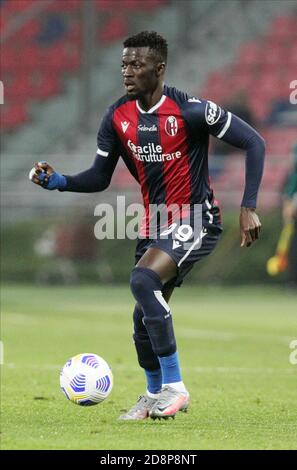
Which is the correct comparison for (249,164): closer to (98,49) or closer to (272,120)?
(272,120)

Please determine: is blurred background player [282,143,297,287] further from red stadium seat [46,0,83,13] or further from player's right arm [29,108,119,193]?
player's right arm [29,108,119,193]

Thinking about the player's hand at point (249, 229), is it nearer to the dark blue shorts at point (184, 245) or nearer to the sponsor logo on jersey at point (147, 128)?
the dark blue shorts at point (184, 245)

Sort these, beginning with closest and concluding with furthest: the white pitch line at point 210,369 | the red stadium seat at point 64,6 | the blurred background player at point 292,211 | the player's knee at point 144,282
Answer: the player's knee at point 144,282
the white pitch line at point 210,369
the blurred background player at point 292,211
the red stadium seat at point 64,6

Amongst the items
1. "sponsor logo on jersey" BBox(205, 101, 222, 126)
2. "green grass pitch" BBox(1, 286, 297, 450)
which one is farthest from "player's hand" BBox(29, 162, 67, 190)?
"green grass pitch" BBox(1, 286, 297, 450)

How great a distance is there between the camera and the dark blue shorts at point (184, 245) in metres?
6.59

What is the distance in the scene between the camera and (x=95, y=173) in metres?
7.05

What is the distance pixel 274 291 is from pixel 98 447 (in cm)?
1376

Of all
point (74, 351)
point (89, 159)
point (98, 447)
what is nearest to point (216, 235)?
point (98, 447)

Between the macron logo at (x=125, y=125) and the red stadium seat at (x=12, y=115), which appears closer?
the macron logo at (x=125, y=125)

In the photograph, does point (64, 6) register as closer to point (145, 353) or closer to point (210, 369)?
point (210, 369)

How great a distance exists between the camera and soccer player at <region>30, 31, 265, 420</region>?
6.52 metres

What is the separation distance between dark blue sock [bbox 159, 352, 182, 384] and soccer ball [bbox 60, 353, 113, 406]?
34cm

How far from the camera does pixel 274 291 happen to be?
62.0 ft

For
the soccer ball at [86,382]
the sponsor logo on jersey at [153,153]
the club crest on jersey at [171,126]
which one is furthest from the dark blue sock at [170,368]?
the club crest on jersey at [171,126]
